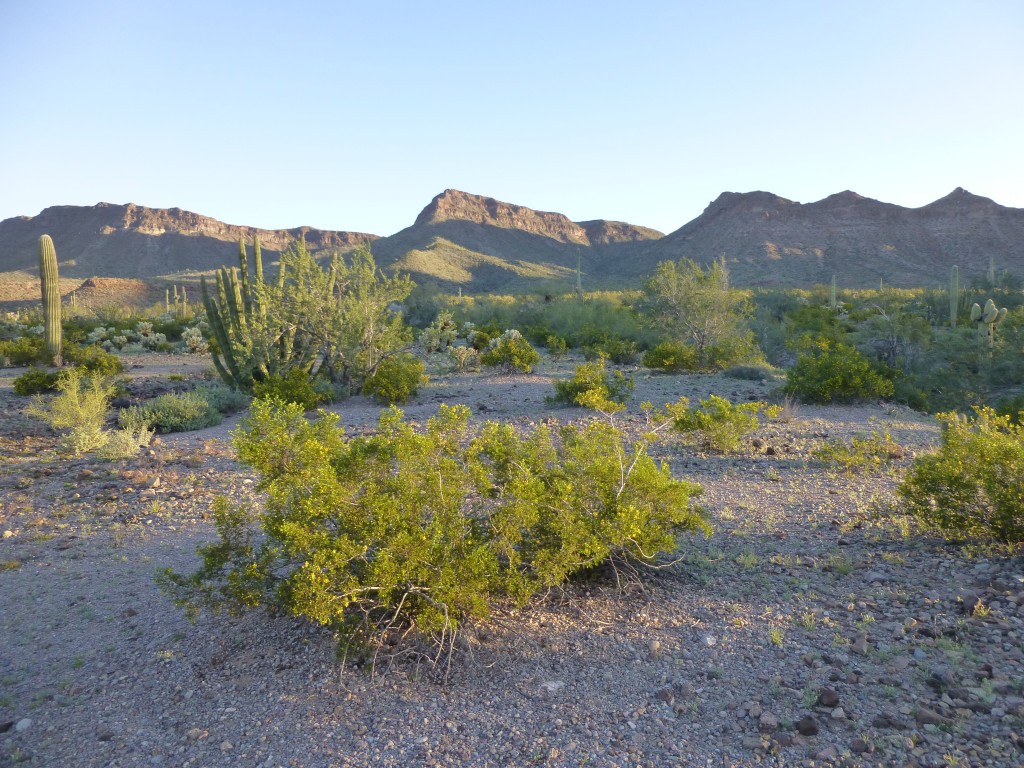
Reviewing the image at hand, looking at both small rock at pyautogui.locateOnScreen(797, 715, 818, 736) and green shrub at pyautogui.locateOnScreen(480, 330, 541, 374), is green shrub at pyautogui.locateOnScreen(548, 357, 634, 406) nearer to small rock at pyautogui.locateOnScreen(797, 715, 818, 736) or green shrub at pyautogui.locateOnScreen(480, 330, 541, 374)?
green shrub at pyautogui.locateOnScreen(480, 330, 541, 374)

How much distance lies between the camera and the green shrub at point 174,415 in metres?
10.8

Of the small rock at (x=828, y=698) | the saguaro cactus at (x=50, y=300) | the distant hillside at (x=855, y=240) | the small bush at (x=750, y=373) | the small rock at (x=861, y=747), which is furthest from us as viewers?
the distant hillside at (x=855, y=240)

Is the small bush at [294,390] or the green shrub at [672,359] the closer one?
the small bush at [294,390]

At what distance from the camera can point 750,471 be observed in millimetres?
7684

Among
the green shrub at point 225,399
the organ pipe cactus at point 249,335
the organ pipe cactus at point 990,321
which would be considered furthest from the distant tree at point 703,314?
the green shrub at point 225,399

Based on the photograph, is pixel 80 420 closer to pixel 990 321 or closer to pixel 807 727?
pixel 807 727

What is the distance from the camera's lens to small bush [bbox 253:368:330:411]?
1171 cm

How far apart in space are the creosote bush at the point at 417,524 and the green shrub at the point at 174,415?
23.9 feet

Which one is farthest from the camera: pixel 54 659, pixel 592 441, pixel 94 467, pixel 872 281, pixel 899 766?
pixel 872 281

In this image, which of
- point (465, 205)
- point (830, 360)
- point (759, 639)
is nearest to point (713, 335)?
point (830, 360)

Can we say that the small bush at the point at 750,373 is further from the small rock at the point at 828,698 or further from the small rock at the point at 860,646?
the small rock at the point at 828,698

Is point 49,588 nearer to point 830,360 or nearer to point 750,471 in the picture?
point 750,471

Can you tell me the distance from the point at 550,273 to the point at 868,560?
69036 mm

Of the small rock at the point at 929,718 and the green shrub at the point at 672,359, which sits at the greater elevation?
the green shrub at the point at 672,359
